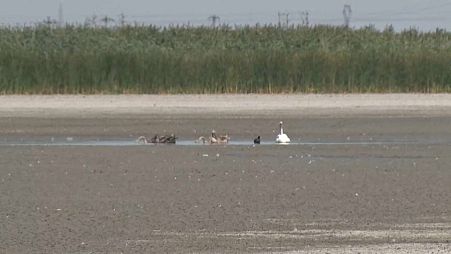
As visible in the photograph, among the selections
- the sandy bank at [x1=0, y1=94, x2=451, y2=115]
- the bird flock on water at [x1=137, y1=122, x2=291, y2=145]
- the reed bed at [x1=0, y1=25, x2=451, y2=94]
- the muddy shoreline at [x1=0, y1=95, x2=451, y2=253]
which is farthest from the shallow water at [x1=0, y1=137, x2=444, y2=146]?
the reed bed at [x1=0, y1=25, x2=451, y2=94]

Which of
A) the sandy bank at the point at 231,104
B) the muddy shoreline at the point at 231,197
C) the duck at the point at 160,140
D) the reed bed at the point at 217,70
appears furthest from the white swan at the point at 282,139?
the reed bed at the point at 217,70

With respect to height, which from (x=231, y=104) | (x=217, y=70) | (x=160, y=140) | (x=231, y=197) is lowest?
(x=231, y=197)

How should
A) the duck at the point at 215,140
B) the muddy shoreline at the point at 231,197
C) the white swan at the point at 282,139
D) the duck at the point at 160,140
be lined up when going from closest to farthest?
the muddy shoreline at the point at 231,197
the duck at the point at 215,140
the duck at the point at 160,140
the white swan at the point at 282,139

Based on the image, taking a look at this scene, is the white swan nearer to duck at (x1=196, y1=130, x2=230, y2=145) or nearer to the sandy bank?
duck at (x1=196, y1=130, x2=230, y2=145)

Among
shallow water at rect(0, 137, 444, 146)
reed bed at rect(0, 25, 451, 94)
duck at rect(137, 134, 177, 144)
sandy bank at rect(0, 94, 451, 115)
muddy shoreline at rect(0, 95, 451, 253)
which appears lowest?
muddy shoreline at rect(0, 95, 451, 253)

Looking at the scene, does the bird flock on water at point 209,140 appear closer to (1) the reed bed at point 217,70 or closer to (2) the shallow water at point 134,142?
(2) the shallow water at point 134,142

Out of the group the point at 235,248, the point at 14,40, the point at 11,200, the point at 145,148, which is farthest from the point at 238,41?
the point at 235,248

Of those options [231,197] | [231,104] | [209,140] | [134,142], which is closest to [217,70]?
[231,104]

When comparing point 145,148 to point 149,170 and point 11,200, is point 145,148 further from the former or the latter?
point 11,200

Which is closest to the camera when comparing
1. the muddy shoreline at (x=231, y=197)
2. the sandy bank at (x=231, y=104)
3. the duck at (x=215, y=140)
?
the muddy shoreline at (x=231, y=197)

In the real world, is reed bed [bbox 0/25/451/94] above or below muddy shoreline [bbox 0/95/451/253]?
above

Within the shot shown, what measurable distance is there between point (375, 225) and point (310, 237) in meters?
0.79

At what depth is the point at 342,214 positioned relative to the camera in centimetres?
1135

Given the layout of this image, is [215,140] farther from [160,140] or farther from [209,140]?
[160,140]
